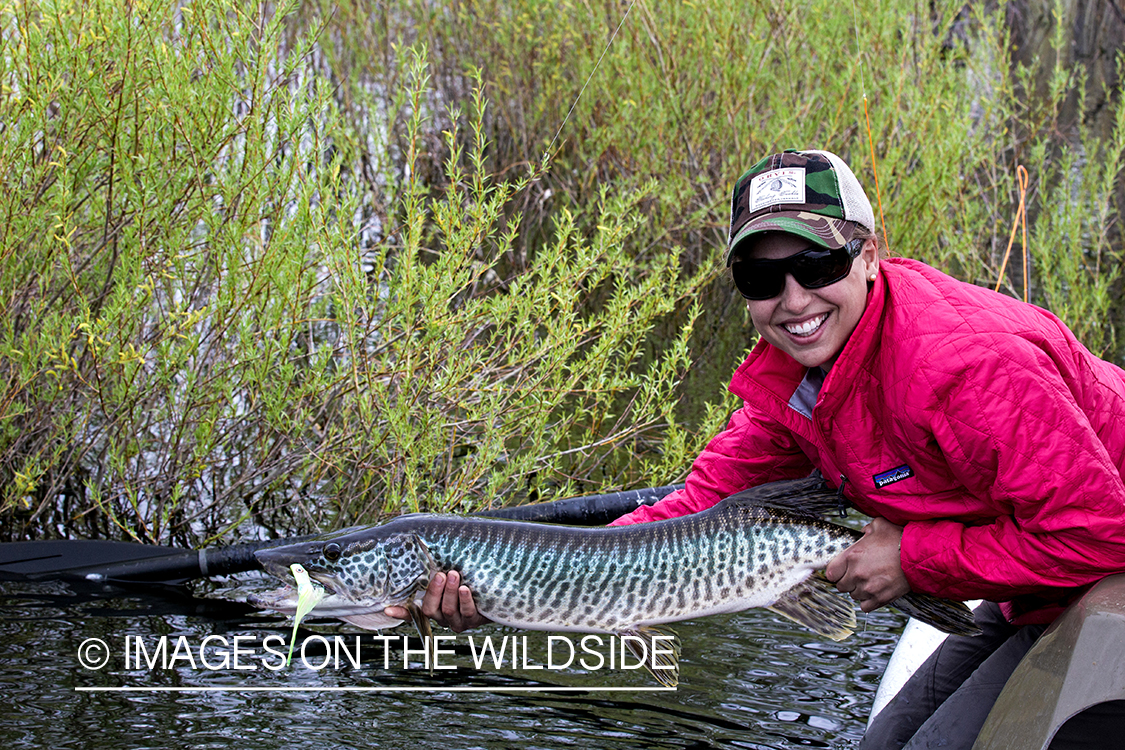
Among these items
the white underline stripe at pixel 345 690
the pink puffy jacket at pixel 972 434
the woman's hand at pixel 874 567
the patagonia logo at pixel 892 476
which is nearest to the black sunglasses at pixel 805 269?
the pink puffy jacket at pixel 972 434

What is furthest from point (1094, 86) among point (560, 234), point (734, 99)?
point (560, 234)

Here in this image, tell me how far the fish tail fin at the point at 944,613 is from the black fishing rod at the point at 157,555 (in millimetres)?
1541

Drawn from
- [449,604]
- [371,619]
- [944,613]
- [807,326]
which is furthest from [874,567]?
[371,619]

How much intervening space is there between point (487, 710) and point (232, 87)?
7.84ft

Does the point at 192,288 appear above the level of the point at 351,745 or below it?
above

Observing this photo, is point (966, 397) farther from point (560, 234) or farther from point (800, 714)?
point (560, 234)

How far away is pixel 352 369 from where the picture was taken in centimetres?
455

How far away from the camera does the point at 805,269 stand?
8.49 feet

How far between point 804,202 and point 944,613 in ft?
3.28

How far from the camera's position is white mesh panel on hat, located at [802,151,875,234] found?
2602 mm

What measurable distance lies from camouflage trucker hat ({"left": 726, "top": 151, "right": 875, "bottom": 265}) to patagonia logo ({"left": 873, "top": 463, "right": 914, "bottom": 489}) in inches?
21.0

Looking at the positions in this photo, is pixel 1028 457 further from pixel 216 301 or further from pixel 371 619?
pixel 216 301

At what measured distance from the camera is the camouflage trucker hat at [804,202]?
8.39 feet

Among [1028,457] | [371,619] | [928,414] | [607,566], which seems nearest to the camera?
[1028,457]
